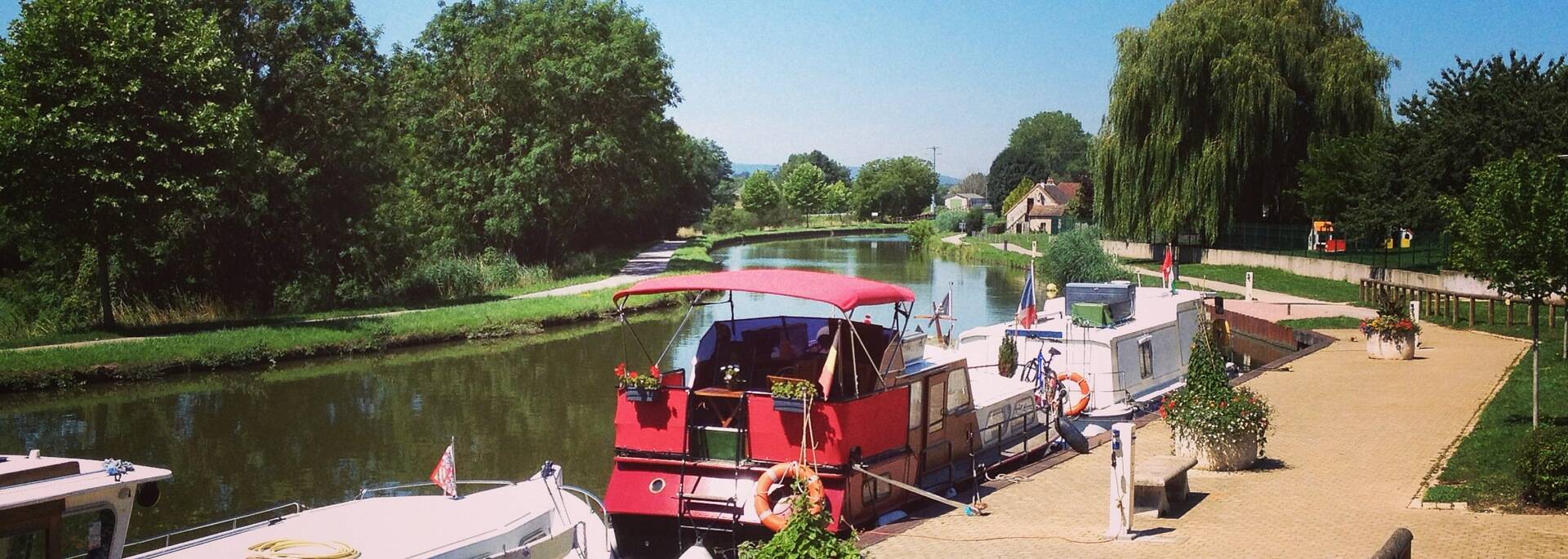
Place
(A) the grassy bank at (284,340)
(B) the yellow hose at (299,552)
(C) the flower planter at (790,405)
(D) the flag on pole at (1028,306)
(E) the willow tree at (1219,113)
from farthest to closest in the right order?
(E) the willow tree at (1219,113)
(A) the grassy bank at (284,340)
(D) the flag on pole at (1028,306)
(C) the flower planter at (790,405)
(B) the yellow hose at (299,552)

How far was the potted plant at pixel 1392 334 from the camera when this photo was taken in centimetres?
2706

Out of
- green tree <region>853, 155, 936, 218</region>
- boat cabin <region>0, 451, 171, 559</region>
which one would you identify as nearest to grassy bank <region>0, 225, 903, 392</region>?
boat cabin <region>0, 451, 171, 559</region>

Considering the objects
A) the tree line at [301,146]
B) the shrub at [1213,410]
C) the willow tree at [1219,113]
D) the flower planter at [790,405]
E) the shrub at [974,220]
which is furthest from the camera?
the shrub at [974,220]

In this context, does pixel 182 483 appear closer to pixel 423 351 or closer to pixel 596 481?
pixel 596 481

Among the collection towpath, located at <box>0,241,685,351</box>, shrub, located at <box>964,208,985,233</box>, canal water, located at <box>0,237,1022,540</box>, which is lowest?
canal water, located at <box>0,237,1022,540</box>

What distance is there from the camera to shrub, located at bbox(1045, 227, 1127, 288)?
4800 centimetres

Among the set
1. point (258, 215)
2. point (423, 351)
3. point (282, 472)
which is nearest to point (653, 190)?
point (258, 215)

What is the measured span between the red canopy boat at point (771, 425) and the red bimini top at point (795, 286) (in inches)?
1.0

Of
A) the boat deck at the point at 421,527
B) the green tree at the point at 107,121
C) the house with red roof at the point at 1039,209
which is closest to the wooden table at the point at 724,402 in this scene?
the boat deck at the point at 421,527

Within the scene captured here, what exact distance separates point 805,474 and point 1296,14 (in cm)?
5095

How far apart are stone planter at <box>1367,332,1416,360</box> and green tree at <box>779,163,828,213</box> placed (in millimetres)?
125385

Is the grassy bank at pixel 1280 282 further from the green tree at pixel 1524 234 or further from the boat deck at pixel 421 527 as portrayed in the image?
the boat deck at pixel 421 527

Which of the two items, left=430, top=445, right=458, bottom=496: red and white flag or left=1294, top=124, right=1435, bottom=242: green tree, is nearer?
left=430, top=445, right=458, bottom=496: red and white flag

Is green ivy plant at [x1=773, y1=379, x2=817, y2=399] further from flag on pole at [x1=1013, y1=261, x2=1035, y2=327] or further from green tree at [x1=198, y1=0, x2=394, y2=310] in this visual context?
green tree at [x1=198, y1=0, x2=394, y2=310]
